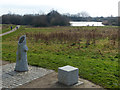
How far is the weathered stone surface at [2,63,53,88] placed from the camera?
6959mm

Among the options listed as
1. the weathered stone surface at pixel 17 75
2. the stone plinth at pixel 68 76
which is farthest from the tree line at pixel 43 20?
the stone plinth at pixel 68 76

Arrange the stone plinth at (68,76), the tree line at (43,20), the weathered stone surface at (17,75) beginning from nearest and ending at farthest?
the stone plinth at (68,76)
the weathered stone surface at (17,75)
the tree line at (43,20)

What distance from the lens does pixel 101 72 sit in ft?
27.2

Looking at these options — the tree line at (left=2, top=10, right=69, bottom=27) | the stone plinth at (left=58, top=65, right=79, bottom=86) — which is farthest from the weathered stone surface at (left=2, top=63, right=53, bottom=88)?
the tree line at (left=2, top=10, right=69, bottom=27)

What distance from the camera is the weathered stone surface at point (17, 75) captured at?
274 inches

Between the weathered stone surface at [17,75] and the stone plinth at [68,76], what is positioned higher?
the stone plinth at [68,76]

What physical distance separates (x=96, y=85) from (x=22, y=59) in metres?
4.17

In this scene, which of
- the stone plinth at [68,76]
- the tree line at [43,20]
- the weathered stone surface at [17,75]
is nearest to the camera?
the stone plinth at [68,76]

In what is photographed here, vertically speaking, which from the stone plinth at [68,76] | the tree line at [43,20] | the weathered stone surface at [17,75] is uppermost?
the tree line at [43,20]

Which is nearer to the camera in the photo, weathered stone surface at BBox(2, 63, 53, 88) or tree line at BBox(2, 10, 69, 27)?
weathered stone surface at BBox(2, 63, 53, 88)

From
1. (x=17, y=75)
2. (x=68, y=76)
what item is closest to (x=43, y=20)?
(x=17, y=75)

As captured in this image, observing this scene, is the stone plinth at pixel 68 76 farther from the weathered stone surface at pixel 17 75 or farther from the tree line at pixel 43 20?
the tree line at pixel 43 20

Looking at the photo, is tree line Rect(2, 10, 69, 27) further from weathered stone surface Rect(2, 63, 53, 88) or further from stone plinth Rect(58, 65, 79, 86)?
stone plinth Rect(58, 65, 79, 86)

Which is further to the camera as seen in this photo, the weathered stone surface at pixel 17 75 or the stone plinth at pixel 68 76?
the weathered stone surface at pixel 17 75
